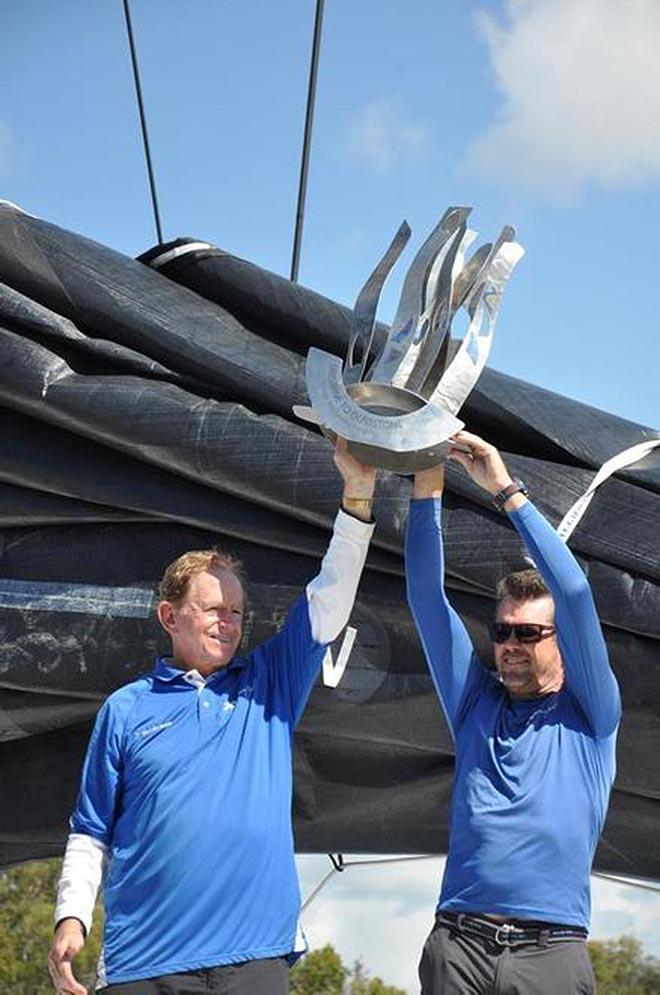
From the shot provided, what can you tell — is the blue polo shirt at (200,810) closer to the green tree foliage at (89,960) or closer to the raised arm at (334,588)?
the raised arm at (334,588)

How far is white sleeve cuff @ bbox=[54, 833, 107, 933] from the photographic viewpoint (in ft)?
7.29

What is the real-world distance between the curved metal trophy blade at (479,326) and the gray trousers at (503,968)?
2.48ft

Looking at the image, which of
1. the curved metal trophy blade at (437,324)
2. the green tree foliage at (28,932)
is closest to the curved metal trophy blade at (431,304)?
the curved metal trophy blade at (437,324)

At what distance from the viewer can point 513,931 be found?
2230 mm

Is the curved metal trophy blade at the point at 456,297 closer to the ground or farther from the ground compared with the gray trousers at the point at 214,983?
farther from the ground

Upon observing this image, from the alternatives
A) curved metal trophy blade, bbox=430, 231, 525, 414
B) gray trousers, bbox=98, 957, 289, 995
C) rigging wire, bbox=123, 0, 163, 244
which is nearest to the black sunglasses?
curved metal trophy blade, bbox=430, 231, 525, 414

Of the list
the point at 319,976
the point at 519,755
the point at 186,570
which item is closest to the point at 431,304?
the point at 186,570

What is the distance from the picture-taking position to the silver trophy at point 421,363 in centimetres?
222

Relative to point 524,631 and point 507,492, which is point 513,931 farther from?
point 507,492

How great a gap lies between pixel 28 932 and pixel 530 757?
352 inches

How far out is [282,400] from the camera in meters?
2.52

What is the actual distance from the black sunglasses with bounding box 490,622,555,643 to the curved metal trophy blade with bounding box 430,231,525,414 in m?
0.33

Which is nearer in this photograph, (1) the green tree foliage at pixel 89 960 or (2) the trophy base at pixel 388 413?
(2) the trophy base at pixel 388 413

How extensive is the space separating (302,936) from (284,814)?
18 centimetres
